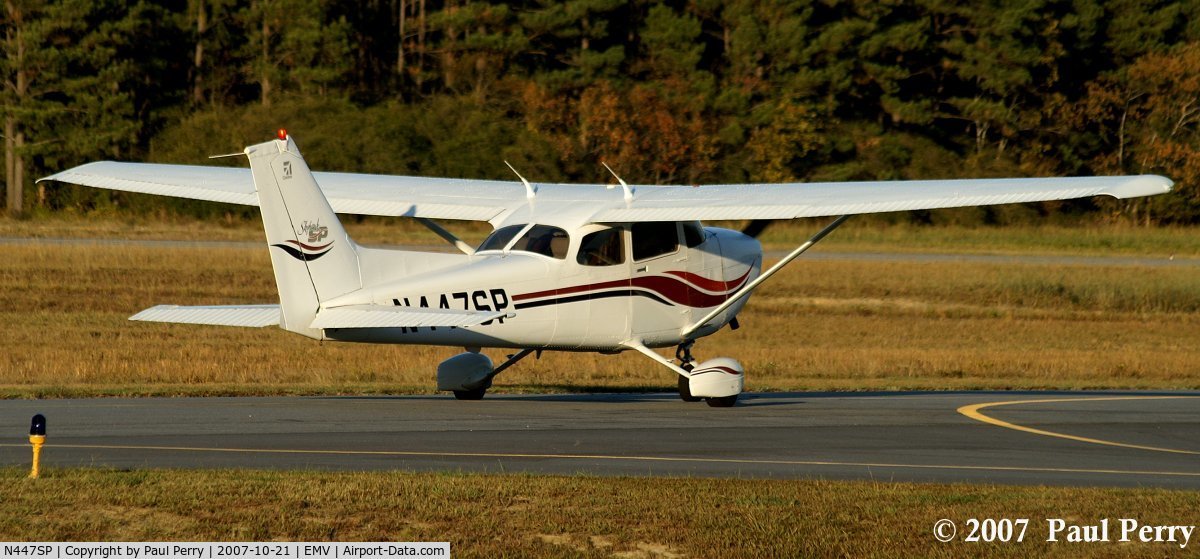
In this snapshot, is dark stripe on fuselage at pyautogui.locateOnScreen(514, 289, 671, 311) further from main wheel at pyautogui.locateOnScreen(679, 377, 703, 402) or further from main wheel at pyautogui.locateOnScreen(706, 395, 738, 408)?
main wheel at pyautogui.locateOnScreen(706, 395, 738, 408)

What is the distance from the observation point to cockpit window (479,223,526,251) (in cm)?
1526

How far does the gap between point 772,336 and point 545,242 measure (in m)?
12.8

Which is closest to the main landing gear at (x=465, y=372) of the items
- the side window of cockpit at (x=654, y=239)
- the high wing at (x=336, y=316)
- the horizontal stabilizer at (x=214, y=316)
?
the side window of cockpit at (x=654, y=239)

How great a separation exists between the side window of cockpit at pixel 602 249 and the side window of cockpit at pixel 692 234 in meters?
0.97

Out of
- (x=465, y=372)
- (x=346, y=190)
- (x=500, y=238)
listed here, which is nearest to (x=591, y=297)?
(x=500, y=238)

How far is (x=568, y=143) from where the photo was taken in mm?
55719

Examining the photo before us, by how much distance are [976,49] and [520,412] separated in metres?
47.4

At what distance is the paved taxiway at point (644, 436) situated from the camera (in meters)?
11.6

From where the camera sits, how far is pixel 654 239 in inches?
641

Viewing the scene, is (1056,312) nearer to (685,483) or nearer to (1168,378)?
(1168,378)

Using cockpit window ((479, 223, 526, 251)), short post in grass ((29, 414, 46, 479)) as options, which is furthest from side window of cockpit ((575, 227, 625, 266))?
short post in grass ((29, 414, 46, 479))

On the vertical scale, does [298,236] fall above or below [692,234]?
below

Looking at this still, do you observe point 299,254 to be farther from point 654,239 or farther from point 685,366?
point 685,366
